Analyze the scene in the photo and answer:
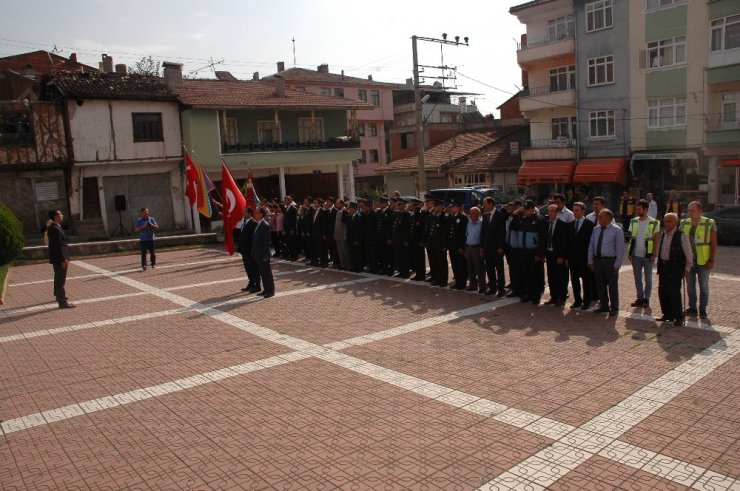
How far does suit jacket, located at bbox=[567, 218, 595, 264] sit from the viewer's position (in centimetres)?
1069

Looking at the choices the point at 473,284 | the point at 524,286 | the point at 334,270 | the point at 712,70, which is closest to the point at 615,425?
the point at 524,286

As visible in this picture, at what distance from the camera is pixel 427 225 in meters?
13.6

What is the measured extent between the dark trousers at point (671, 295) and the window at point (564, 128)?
23568mm

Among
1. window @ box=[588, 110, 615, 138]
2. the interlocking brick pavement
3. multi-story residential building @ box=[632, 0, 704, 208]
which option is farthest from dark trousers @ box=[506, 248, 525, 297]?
window @ box=[588, 110, 615, 138]

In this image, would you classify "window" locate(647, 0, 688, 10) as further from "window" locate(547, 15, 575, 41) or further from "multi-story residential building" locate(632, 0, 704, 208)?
"window" locate(547, 15, 575, 41)

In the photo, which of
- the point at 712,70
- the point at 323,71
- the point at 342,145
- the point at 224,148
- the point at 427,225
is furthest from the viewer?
the point at 323,71

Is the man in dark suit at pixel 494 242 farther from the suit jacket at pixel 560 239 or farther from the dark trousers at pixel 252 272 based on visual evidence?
the dark trousers at pixel 252 272

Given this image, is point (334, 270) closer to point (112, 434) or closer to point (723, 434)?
point (112, 434)

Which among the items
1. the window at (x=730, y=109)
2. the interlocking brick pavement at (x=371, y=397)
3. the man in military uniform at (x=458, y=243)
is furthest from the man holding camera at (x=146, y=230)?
the window at (x=730, y=109)

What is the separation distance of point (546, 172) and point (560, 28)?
753 cm

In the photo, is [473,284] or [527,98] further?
[527,98]

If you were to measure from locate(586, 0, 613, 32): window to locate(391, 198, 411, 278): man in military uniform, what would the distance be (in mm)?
20482

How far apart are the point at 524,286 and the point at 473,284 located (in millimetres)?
1315

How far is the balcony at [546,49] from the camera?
31.1 m
